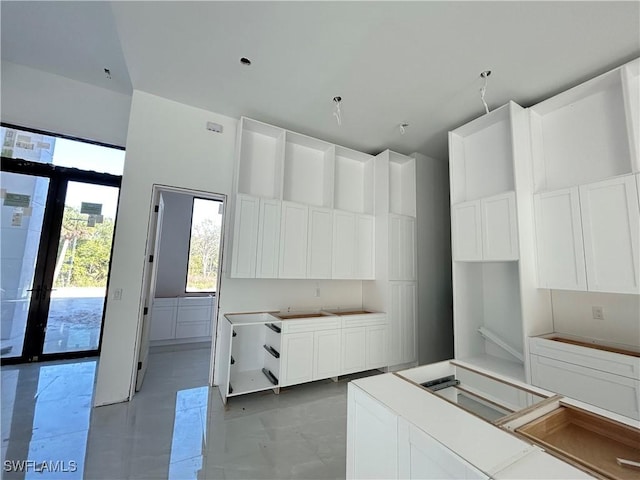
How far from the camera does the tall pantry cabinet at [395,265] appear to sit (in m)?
3.97

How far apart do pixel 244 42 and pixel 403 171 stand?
308 centimetres

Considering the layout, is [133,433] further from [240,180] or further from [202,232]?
[202,232]

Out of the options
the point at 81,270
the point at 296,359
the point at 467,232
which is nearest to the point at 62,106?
the point at 81,270

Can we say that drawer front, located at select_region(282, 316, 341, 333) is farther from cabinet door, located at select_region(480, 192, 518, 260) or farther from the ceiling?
the ceiling

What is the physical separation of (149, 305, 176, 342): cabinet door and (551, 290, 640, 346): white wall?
574 centimetres

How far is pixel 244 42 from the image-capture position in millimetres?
2443

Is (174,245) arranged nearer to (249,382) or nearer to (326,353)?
(249,382)

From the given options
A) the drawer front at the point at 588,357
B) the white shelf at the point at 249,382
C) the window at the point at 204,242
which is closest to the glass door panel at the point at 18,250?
the window at the point at 204,242

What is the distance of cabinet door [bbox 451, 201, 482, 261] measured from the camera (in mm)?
3134

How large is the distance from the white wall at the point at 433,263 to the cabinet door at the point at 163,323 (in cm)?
439

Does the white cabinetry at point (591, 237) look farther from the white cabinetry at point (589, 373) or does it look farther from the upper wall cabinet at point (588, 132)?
the white cabinetry at point (589, 373)

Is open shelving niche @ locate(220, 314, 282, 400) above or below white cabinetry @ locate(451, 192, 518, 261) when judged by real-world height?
below

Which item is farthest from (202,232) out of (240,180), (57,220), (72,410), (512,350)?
(512,350)

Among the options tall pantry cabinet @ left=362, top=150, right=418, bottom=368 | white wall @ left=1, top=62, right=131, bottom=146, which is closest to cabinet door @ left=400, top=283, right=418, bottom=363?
tall pantry cabinet @ left=362, top=150, right=418, bottom=368
